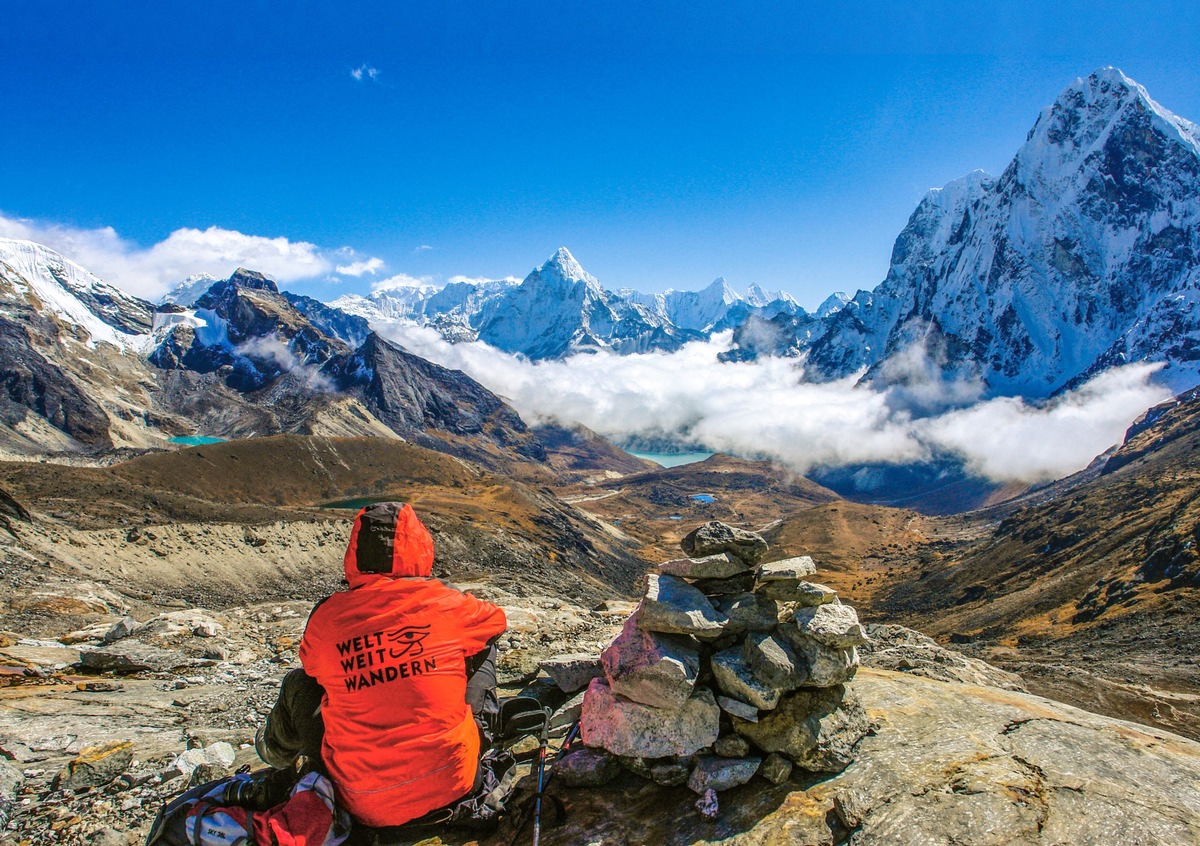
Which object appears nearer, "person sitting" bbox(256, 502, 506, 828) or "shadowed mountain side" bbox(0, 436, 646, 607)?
"person sitting" bbox(256, 502, 506, 828)

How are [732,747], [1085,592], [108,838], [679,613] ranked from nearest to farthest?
[108,838], [732,747], [679,613], [1085,592]

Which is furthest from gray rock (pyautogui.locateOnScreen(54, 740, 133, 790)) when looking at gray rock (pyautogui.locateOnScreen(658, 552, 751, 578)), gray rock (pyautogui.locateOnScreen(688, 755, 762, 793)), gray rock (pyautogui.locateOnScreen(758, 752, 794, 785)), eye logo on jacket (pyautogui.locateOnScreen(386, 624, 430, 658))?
gray rock (pyautogui.locateOnScreen(758, 752, 794, 785))

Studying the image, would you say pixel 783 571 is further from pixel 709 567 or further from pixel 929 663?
pixel 929 663

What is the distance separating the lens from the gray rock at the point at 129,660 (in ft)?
55.3

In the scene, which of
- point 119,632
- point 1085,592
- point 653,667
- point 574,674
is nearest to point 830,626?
point 653,667

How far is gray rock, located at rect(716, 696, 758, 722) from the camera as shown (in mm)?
8133

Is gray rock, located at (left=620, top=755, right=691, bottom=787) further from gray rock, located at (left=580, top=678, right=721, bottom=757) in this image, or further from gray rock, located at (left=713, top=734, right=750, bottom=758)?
gray rock, located at (left=713, top=734, right=750, bottom=758)

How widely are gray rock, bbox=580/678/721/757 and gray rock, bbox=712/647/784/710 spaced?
31 centimetres

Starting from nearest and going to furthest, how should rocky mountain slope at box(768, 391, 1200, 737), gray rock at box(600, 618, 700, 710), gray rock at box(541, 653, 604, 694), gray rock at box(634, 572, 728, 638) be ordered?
gray rock at box(600, 618, 700, 710), gray rock at box(634, 572, 728, 638), gray rock at box(541, 653, 604, 694), rocky mountain slope at box(768, 391, 1200, 737)

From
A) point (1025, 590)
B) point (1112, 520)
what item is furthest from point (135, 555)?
point (1112, 520)

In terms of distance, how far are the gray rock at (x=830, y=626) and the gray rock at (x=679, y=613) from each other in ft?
3.80

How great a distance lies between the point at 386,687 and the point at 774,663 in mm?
5116

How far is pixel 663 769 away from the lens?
8070 mm

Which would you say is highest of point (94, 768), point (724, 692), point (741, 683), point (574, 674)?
point (741, 683)
